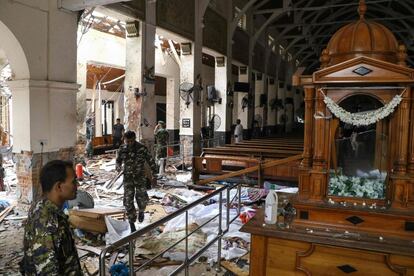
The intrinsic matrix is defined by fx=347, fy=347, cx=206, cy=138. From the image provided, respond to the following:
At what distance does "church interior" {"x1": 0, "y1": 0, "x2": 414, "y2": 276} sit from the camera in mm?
2814

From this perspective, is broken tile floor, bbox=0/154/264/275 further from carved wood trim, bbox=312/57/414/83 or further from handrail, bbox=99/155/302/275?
carved wood trim, bbox=312/57/414/83

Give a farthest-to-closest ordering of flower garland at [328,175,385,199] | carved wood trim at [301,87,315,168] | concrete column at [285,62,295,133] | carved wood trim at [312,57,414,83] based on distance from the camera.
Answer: concrete column at [285,62,295,133], carved wood trim at [301,87,315,168], flower garland at [328,175,385,199], carved wood trim at [312,57,414,83]

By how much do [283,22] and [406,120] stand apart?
19.8 m

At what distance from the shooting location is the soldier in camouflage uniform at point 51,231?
82.7 inches

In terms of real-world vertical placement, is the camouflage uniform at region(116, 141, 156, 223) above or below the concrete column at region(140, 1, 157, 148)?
below

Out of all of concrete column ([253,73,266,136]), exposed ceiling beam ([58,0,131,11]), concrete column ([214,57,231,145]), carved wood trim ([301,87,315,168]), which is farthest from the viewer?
concrete column ([253,73,266,136])

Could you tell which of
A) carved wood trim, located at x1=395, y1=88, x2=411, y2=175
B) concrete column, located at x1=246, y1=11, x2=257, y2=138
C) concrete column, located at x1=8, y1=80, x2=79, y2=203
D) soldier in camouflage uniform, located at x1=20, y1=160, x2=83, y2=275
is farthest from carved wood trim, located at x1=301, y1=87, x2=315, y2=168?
concrete column, located at x1=246, y1=11, x2=257, y2=138

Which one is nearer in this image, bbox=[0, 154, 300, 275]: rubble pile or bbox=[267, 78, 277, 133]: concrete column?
bbox=[0, 154, 300, 275]: rubble pile

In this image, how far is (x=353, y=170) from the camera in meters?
3.06

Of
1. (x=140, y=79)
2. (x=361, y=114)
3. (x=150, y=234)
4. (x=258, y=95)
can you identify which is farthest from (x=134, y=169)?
(x=258, y=95)

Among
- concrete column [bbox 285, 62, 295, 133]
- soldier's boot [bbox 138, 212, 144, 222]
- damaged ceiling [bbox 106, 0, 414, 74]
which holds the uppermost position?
damaged ceiling [bbox 106, 0, 414, 74]

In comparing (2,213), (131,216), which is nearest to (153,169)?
(131,216)

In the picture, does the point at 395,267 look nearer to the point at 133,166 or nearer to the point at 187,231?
the point at 187,231

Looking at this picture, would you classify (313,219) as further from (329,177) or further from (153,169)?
(153,169)
